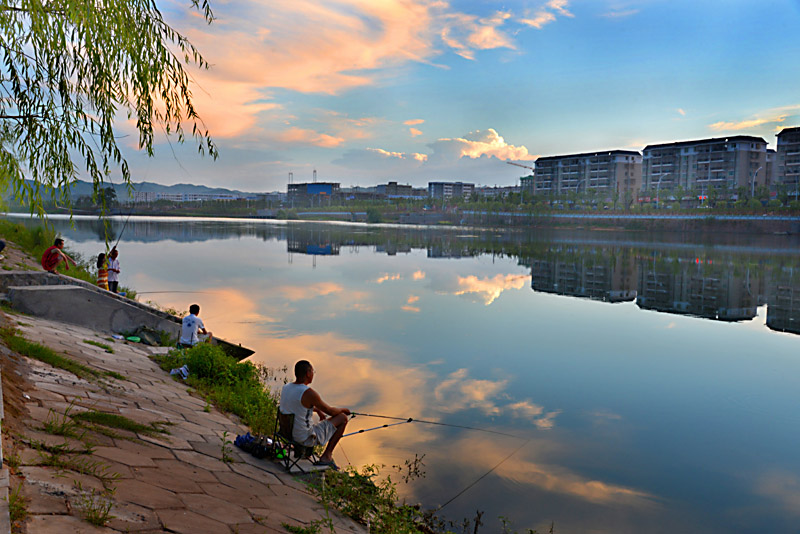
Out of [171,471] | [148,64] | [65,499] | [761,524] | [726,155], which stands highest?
[726,155]

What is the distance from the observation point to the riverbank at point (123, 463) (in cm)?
417

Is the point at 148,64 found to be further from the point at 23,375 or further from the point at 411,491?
the point at 411,491

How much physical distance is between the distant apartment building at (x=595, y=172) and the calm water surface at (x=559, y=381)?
126489 mm

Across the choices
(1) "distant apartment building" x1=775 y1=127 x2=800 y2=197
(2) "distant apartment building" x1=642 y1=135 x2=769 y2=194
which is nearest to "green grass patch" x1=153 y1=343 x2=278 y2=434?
(2) "distant apartment building" x1=642 y1=135 x2=769 y2=194

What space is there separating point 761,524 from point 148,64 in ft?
30.1

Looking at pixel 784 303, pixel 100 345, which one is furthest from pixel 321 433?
pixel 784 303

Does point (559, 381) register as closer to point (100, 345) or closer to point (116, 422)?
point (116, 422)

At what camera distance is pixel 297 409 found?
6.54 m

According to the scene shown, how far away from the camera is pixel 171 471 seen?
5500mm

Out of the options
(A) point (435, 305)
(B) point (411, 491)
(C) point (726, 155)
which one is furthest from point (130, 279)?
(C) point (726, 155)

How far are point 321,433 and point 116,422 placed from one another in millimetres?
2292

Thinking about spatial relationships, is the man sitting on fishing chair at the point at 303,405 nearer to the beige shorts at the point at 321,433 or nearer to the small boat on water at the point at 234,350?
the beige shorts at the point at 321,433

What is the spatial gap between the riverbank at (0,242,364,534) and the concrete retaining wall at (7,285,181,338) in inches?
107

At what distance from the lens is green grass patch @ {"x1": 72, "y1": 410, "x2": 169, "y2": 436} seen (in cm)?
605
